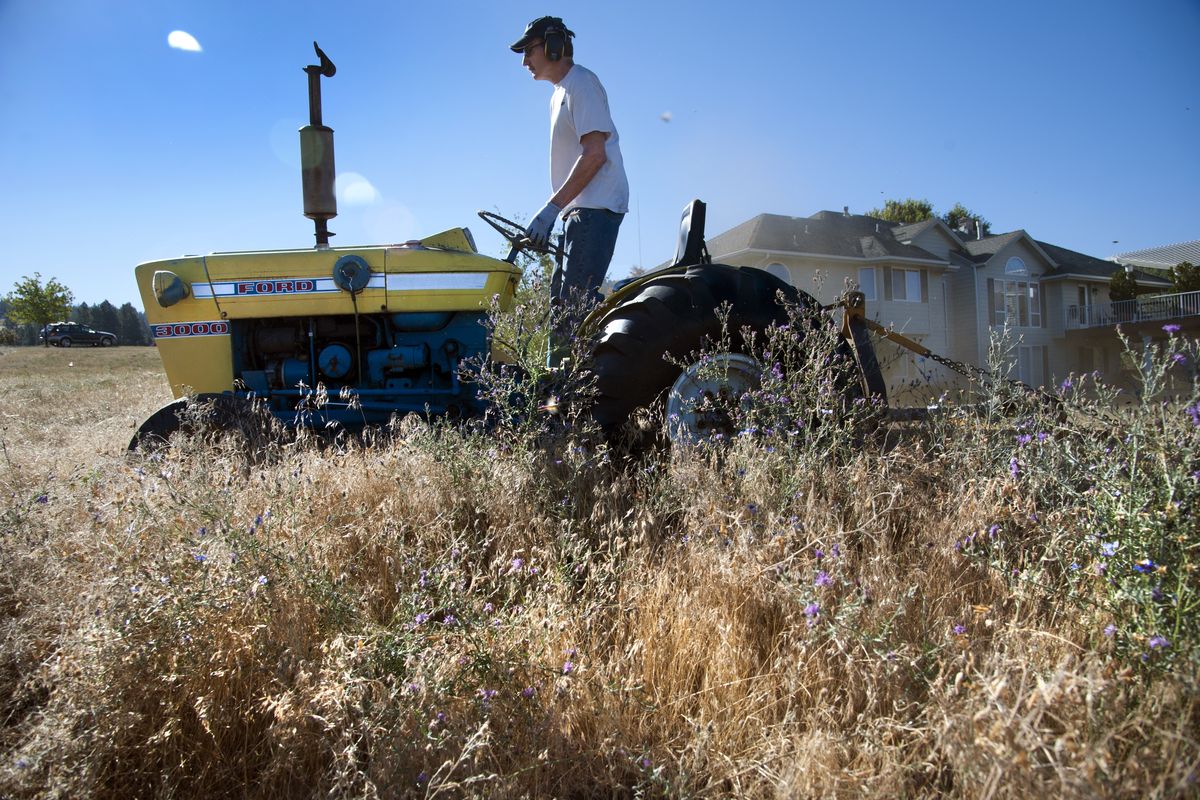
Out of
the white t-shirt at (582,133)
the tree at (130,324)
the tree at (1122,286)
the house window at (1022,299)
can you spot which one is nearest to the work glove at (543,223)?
the white t-shirt at (582,133)

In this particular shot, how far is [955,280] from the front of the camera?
25828mm

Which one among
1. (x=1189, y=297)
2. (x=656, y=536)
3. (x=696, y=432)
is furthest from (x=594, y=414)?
(x=1189, y=297)

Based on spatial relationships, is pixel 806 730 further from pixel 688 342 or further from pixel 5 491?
pixel 5 491

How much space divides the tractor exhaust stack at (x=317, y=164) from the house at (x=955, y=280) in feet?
57.1

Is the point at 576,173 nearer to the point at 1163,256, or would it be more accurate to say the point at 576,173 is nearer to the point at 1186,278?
the point at 1186,278

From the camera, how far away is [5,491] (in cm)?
323

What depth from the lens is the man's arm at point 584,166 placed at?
3.96m

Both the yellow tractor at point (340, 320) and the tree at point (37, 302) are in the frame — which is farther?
the tree at point (37, 302)

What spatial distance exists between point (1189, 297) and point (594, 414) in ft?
110

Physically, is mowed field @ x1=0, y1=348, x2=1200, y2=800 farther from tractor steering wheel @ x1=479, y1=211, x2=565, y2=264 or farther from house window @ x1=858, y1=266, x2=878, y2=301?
house window @ x1=858, y1=266, x2=878, y2=301

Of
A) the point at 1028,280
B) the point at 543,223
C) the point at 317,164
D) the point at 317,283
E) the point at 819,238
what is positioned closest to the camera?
the point at 543,223

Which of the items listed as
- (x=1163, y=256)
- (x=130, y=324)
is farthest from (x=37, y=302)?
(x=1163, y=256)

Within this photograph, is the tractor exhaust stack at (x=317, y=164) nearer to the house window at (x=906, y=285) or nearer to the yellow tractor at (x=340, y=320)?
the yellow tractor at (x=340, y=320)

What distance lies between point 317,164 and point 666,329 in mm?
3407
